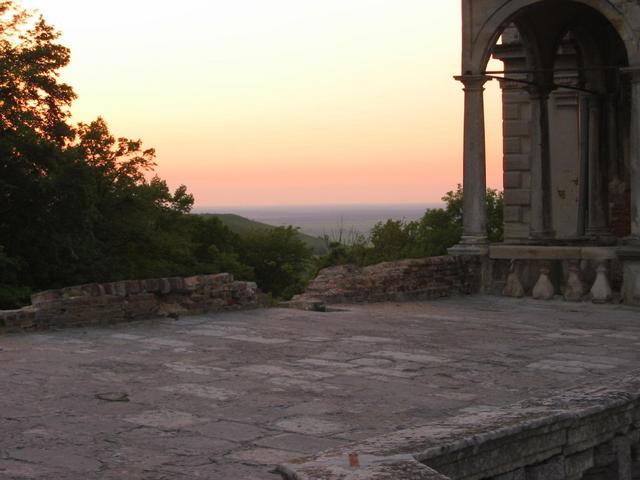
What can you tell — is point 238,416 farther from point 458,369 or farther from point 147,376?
point 458,369

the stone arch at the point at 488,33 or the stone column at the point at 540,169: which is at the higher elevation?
the stone arch at the point at 488,33

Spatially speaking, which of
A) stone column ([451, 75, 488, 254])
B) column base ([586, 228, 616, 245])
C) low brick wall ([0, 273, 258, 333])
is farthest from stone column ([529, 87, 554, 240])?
low brick wall ([0, 273, 258, 333])

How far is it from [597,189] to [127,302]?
458 inches

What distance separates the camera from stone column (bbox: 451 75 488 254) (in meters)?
17.8


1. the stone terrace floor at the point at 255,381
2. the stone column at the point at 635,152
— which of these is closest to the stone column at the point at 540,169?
the stone column at the point at 635,152

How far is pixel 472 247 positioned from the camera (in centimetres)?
1775

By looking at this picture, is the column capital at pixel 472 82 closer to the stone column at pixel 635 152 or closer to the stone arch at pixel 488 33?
the stone arch at pixel 488 33

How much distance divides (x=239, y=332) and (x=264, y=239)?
47.3m

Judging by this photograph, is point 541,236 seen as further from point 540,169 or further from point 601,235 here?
point 601,235

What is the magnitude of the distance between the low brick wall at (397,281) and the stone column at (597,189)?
448 centimetres

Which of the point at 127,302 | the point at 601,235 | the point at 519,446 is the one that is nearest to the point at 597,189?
the point at 601,235

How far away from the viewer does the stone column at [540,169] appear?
1931cm

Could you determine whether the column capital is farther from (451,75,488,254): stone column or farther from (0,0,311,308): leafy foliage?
(0,0,311,308): leafy foliage

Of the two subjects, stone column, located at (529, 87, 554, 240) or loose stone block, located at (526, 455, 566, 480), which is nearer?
loose stone block, located at (526, 455, 566, 480)
